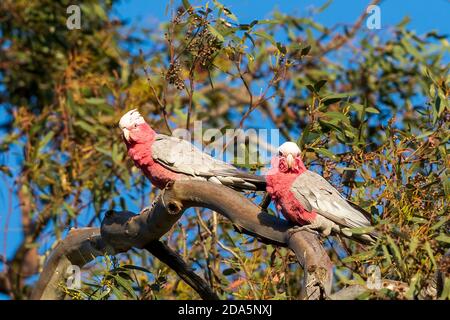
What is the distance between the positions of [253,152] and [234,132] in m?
0.16

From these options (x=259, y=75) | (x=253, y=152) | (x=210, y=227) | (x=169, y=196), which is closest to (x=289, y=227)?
(x=169, y=196)

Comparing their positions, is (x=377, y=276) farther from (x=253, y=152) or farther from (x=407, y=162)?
(x=253, y=152)

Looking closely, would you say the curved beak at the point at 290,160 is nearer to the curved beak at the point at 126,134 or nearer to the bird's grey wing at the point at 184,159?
the bird's grey wing at the point at 184,159

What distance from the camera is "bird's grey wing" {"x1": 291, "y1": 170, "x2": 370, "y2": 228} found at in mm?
4797

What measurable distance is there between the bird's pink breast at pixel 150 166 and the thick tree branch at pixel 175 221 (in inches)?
13.8

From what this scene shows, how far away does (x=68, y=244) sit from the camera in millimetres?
5703

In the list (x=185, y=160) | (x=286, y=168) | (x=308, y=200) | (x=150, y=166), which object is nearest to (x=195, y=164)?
(x=185, y=160)

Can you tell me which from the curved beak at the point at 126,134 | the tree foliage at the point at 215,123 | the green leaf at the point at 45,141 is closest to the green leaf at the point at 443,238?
the tree foliage at the point at 215,123

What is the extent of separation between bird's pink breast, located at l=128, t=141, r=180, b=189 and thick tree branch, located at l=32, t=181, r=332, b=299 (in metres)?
0.35

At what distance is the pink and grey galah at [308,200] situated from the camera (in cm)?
479

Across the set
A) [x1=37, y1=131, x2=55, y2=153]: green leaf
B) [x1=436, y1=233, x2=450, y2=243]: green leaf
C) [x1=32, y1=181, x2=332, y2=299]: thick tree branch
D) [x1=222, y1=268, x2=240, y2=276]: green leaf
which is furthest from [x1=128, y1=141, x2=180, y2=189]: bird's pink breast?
[x1=37, y1=131, x2=55, y2=153]: green leaf

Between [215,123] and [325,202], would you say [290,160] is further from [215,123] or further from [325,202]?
[215,123]

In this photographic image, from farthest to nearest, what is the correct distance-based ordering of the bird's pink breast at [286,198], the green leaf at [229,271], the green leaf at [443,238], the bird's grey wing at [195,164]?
the green leaf at [229,271], the bird's grey wing at [195,164], the bird's pink breast at [286,198], the green leaf at [443,238]

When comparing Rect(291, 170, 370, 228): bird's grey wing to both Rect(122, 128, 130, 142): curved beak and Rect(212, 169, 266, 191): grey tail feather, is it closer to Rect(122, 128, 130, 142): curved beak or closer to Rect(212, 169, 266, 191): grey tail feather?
Rect(212, 169, 266, 191): grey tail feather
